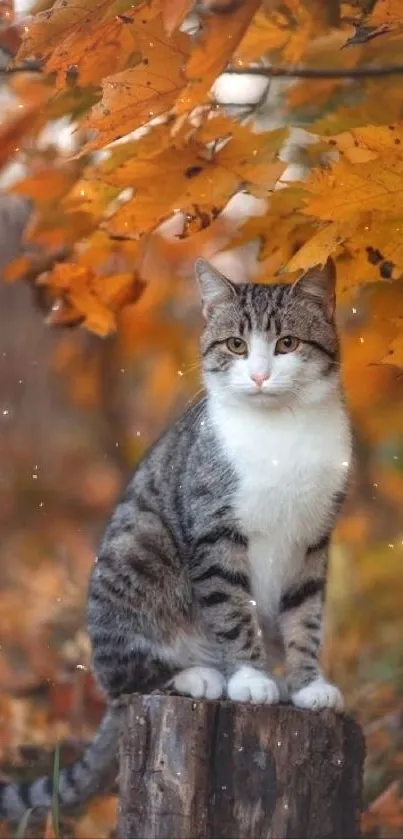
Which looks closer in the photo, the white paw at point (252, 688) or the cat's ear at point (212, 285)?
the white paw at point (252, 688)

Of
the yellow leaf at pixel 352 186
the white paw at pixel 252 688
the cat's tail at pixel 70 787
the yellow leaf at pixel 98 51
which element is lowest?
the cat's tail at pixel 70 787

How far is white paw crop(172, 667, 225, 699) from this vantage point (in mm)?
1086

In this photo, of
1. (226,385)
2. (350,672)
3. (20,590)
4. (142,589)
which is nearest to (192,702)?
(142,589)

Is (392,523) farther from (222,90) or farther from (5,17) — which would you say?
(5,17)

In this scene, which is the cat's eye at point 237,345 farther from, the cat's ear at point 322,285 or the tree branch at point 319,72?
the tree branch at point 319,72

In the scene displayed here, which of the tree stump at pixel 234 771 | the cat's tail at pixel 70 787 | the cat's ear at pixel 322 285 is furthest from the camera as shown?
the cat's tail at pixel 70 787

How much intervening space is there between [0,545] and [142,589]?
1.53ft

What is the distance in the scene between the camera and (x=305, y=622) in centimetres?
112

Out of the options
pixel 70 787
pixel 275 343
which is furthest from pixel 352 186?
pixel 70 787

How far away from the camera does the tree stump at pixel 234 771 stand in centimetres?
100

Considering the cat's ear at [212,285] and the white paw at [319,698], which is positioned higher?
the cat's ear at [212,285]

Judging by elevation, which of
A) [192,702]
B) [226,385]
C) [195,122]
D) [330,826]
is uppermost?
[195,122]

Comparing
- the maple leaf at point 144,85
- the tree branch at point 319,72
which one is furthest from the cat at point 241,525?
the tree branch at point 319,72

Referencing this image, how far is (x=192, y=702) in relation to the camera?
1.00 metres
